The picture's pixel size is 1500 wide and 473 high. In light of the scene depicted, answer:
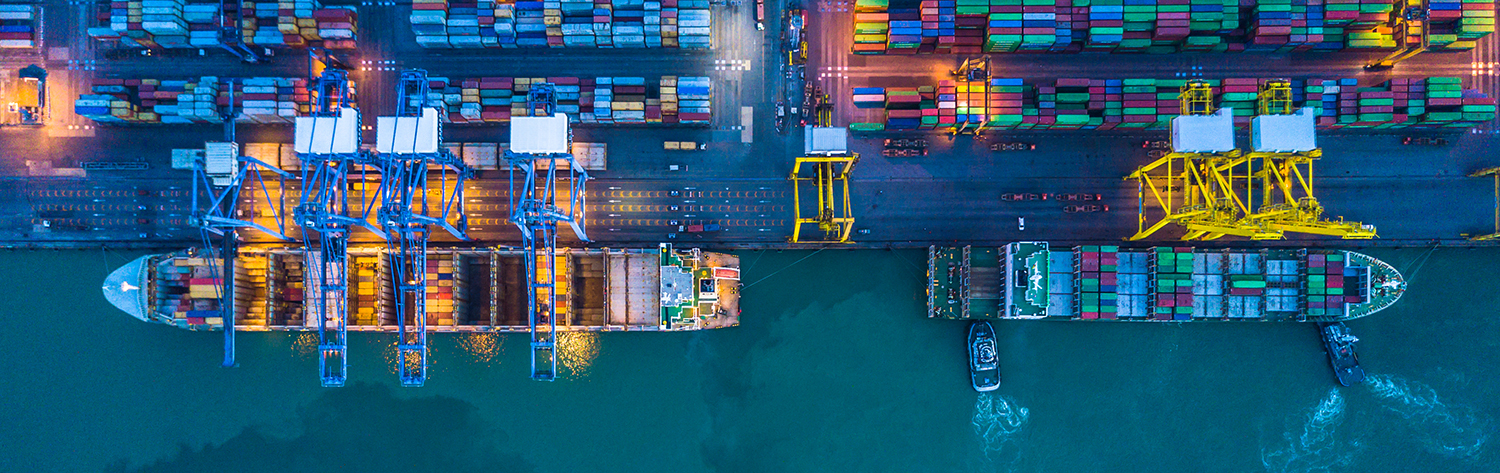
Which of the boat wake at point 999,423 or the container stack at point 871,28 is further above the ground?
the container stack at point 871,28

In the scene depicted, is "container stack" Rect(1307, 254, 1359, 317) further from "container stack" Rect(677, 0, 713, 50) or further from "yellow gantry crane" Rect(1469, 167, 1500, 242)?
"container stack" Rect(677, 0, 713, 50)

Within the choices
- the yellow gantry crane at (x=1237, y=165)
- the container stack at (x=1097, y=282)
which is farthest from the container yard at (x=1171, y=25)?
the container stack at (x=1097, y=282)

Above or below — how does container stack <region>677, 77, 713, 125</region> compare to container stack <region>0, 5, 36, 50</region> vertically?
below

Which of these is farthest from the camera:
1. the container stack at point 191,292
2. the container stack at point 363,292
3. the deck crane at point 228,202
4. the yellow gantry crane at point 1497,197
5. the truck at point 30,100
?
the truck at point 30,100

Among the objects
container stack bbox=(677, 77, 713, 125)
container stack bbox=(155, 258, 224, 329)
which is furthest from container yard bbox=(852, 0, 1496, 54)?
container stack bbox=(155, 258, 224, 329)

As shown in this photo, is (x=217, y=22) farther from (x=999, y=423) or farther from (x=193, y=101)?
(x=999, y=423)

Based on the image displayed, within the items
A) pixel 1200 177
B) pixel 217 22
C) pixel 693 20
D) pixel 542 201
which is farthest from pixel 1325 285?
pixel 217 22

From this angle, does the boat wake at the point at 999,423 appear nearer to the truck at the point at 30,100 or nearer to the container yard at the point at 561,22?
the container yard at the point at 561,22
